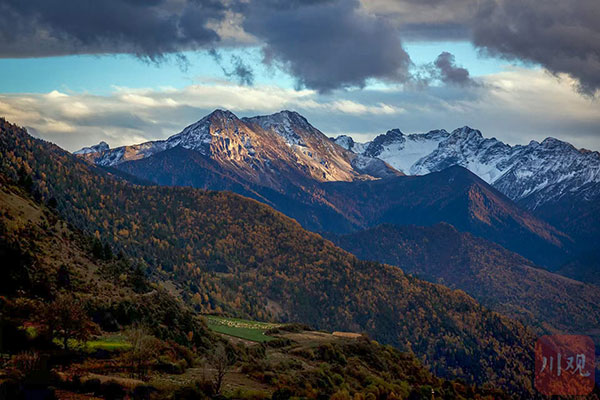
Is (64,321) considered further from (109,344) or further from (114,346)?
(109,344)

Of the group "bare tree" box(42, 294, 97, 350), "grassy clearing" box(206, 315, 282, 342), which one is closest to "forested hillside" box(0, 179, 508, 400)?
"bare tree" box(42, 294, 97, 350)

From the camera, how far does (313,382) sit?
93625mm

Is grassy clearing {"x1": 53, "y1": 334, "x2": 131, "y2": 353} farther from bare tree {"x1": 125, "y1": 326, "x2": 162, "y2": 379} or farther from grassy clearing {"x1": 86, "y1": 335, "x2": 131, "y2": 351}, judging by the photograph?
bare tree {"x1": 125, "y1": 326, "x2": 162, "y2": 379}

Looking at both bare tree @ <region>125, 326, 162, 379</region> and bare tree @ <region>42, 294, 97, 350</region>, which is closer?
bare tree @ <region>42, 294, 97, 350</region>

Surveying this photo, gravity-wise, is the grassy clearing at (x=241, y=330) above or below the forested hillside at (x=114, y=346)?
below

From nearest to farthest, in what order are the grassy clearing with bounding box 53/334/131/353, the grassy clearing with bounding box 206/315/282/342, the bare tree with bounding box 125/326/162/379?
the bare tree with bounding box 125/326/162/379
the grassy clearing with bounding box 53/334/131/353
the grassy clearing with bounding box 206/315/282/342

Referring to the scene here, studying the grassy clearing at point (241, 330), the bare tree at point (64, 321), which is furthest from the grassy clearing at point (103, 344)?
the grassy clearing at point (241, 330)

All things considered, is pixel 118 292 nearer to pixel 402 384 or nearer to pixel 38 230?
pixel 38 230

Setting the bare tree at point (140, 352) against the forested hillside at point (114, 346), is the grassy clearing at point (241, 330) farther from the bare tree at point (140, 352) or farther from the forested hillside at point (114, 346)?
the bare tree at point (140, 352)

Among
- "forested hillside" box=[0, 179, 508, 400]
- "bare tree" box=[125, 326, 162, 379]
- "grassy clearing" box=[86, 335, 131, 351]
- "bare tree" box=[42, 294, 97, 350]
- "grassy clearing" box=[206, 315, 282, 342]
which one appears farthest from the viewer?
"grassy clearing" box=[206, 315, 282, 342]

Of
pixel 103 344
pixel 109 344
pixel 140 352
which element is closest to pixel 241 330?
pixel 109 344

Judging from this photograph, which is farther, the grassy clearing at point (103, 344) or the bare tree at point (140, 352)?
the grassy clearing at point (103, 344)

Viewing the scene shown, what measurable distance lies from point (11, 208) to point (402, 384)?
77.1m

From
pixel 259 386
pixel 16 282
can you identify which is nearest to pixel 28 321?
pixel 16 282
